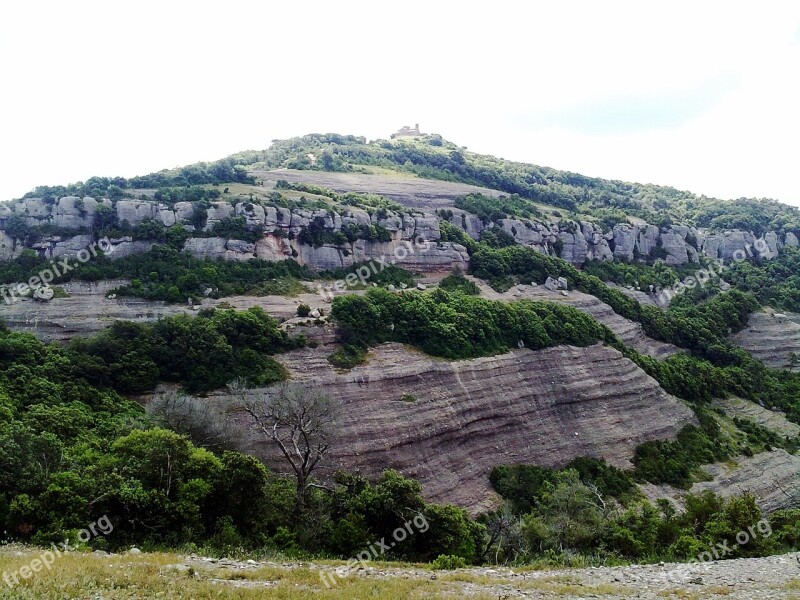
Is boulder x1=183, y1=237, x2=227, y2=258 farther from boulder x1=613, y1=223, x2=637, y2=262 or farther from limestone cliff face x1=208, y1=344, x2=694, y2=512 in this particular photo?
Result: boulder x1=613, y1=223, x2=637, y2=262

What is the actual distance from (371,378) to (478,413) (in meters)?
7.65

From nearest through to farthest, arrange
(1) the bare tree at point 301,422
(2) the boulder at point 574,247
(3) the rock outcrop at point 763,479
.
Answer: (1) the bare tree at point 301,422
(3) the rock outcrop at point 763,479
(2) the boulder at point 574,247

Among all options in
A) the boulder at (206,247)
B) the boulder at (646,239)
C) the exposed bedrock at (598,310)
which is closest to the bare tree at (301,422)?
the boulder at (206,247)

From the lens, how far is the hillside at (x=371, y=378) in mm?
19438

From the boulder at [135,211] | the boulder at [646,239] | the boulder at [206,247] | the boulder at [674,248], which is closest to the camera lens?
the boulder at [206,247]

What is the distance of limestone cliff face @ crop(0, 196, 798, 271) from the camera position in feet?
140

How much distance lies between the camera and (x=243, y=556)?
52.1 feet

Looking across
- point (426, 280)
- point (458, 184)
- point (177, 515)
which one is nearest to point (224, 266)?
point (426, 280)

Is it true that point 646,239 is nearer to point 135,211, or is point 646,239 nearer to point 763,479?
point 763,479

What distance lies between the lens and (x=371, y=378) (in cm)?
3384

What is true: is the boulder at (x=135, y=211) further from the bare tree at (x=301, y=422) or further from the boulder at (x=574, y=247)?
the boulder at (x=574, y=247)

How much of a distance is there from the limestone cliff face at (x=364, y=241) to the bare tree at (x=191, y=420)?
68.2 feet

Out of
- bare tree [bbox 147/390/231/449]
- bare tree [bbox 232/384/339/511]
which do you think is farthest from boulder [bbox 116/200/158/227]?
bare tree [bbox 147/390/231/449]

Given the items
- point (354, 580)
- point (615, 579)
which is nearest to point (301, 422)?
point (354, 580)
